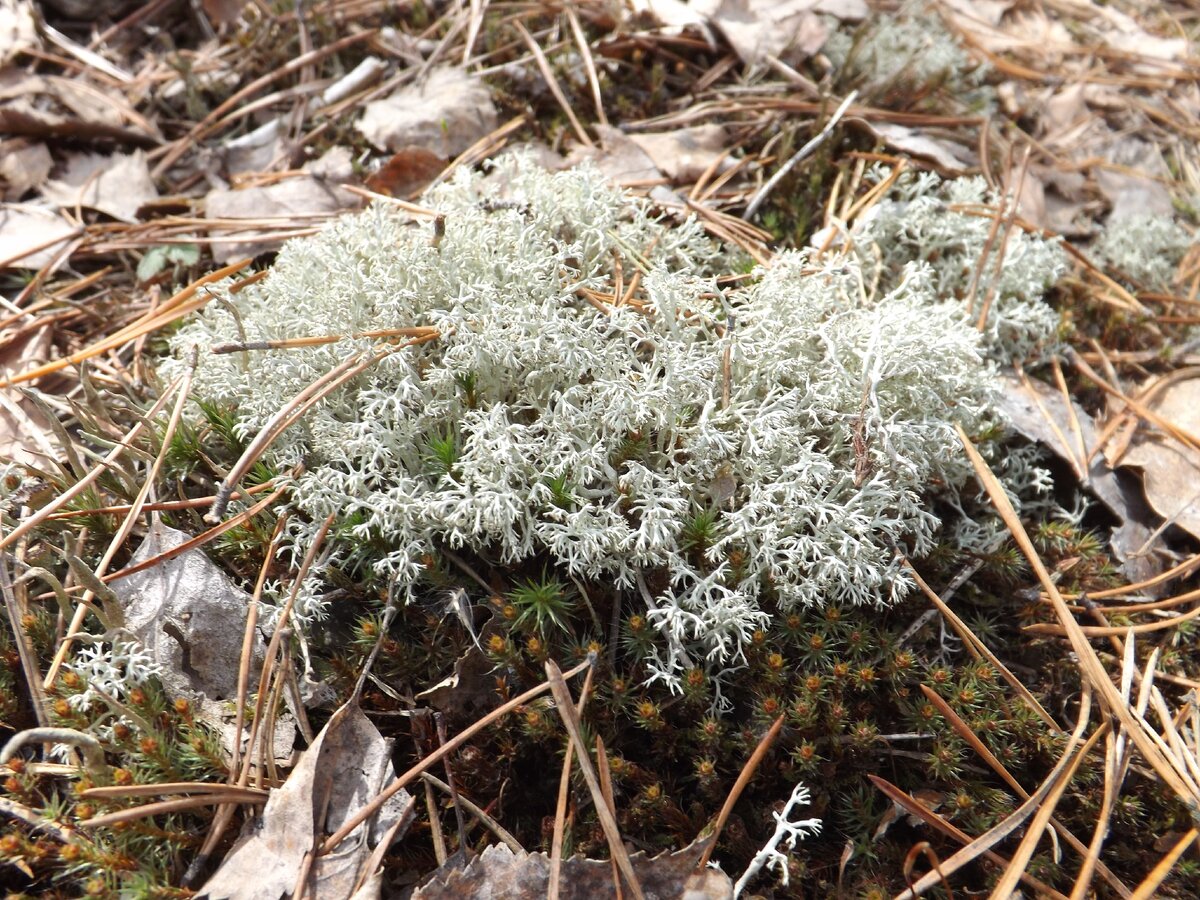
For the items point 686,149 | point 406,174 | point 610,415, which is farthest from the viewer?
point 686,149

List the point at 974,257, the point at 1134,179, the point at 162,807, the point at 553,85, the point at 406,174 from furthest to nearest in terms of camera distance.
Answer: the point at 1134,179 → the point at 553,85 → the point at 406,174 → the point at 974,257 → the point at 162,807

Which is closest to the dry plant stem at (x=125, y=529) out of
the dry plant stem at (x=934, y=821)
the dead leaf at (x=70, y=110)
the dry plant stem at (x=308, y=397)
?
the dry plant stem at (x=308, y=397)

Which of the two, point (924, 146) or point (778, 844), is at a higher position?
point (924, 146)

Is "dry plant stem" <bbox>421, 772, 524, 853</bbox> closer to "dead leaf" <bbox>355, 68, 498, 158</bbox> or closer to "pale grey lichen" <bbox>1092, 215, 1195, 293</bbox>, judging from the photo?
"dead leaf" <bbox>355, 68, 498, 158</bbox>

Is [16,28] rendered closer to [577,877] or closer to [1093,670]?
[577,877]

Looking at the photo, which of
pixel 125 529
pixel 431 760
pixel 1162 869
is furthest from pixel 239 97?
pixel 1162 869

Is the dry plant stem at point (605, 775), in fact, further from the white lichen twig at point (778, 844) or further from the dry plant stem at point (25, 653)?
the dry plant stem at point (25, 653)
